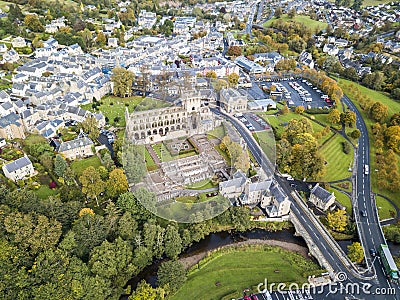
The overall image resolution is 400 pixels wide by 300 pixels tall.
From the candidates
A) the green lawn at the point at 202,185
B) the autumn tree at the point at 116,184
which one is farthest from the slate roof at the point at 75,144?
A: the green lawn at the point at 202,185

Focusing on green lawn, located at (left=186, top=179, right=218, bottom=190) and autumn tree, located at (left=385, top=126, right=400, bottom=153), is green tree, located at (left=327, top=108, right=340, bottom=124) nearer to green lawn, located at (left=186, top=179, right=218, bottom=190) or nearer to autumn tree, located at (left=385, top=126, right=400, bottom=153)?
autumn tree, located at (left=385, top=126, right=400, bottom=153)

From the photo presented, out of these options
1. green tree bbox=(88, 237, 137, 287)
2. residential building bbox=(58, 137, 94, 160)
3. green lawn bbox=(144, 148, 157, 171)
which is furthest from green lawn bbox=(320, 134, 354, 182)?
residential building bbox=(58, 137, 94, 160)

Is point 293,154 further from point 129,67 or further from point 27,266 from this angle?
point 129,67

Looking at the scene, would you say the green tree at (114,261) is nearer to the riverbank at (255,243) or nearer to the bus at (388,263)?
the riverbank at (255,243)

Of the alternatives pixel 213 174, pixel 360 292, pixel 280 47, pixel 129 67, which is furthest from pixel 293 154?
pixel 280 47

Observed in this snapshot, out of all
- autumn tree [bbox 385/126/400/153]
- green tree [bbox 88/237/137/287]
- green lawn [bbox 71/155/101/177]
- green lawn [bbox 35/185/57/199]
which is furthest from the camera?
autumn tree [bbox 385/126/400/153]

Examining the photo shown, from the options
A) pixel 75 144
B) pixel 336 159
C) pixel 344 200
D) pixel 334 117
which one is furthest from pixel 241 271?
pixel 334 117
